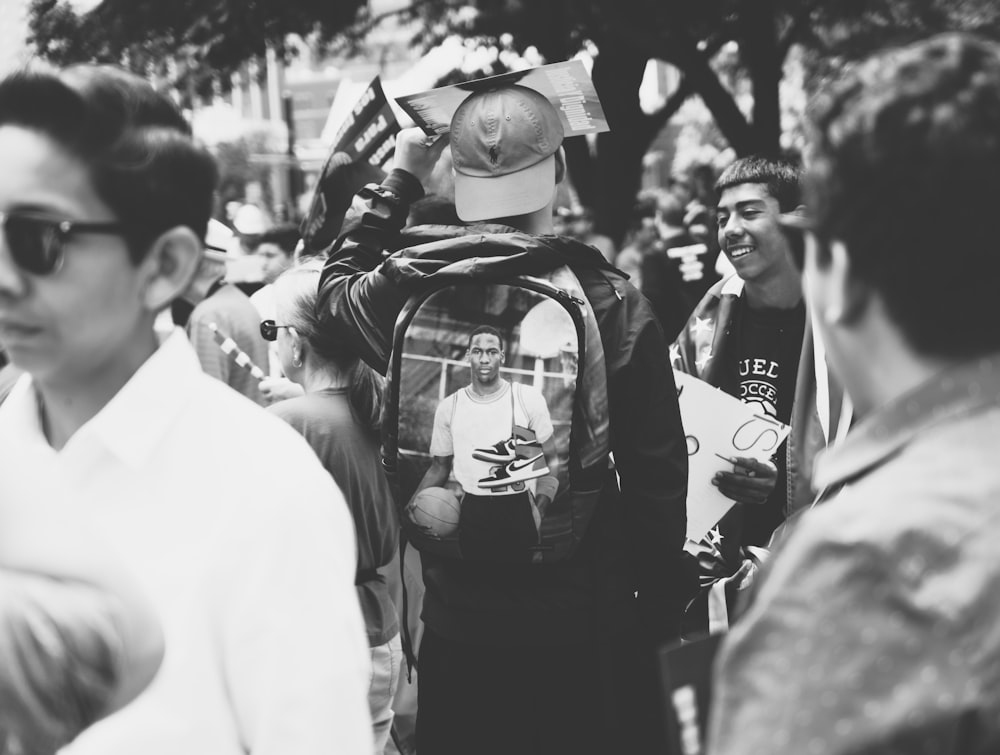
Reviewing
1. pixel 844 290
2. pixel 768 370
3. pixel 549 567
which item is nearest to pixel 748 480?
pixel 768 370

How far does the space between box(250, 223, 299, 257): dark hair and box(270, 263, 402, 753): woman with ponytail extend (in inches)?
245

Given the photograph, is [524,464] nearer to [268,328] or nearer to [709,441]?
[709,441]

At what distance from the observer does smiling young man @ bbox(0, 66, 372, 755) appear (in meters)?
1.42

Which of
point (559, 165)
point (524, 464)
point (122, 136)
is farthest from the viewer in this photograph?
point (559, 165)

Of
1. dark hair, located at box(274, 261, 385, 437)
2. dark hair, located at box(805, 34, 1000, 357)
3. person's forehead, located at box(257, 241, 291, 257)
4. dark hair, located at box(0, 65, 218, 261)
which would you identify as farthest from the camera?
person's forehead, located at box(257, 241, 291, 257)

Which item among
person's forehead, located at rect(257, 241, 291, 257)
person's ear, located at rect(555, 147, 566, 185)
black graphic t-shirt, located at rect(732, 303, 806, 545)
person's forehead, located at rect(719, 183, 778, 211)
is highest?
person's ear, located at rect(555, 147, 566, 185)

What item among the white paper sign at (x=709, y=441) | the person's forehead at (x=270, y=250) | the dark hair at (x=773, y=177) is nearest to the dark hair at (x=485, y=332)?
the white paper sign at (x=709, y=441)

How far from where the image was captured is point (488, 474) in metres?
2.73

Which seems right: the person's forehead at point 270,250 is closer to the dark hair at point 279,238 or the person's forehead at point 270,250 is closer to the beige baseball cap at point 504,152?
the dark hair at point 279,238

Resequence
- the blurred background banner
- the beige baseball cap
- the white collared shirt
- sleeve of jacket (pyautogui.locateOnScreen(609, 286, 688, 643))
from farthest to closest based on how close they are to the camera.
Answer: the blurred background banner → the beige baseball cap → sleeve of jacket (pyautogui.locateOnScreen(609, 286, 688, 643)) → the white collared shirt

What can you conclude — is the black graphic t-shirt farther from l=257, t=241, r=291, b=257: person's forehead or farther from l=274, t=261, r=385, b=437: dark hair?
l=257, t=241, r=291, b=257: person's forehead

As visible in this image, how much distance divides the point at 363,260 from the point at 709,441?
1133 mm

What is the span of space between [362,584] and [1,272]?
204cm

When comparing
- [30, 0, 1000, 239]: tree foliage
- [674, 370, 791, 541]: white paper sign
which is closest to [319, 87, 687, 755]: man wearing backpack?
[674, 370, 791, 541]: white paper sign
